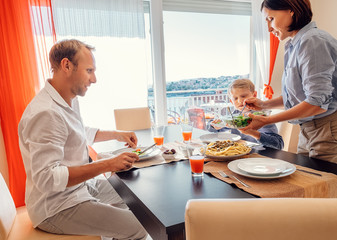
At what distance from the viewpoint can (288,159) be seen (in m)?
1.29

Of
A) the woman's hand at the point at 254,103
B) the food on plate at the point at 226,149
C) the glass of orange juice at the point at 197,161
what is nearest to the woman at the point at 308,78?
the food on plate at the point at 226,149

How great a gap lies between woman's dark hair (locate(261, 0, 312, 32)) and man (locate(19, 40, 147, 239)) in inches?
41.2

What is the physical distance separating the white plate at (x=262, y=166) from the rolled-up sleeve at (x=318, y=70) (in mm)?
402

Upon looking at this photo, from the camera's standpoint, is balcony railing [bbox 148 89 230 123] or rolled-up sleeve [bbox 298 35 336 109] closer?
rolled-up sleeve [bbox 298 35 336 109]

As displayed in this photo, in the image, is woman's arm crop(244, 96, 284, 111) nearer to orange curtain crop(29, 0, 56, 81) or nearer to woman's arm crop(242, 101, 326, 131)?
woman's arm crop(242, 101, 326, 131)

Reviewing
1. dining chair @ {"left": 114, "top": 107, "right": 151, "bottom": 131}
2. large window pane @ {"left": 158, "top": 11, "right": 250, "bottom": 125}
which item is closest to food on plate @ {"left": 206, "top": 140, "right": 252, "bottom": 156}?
dining chair @ {"left": 114, "top": 107, "right": 151, "bottom": 131}

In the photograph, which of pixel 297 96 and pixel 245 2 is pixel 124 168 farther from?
pixel 245 2

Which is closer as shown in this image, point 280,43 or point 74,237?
point 74,237

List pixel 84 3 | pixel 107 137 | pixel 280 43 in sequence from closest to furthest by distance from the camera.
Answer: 1. pixel 107 137
2. pixel 84 3
3. pixel 280 43

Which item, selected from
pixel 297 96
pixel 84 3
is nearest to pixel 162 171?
pixel 297 96

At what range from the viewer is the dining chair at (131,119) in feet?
8.93

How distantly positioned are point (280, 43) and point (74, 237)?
13.2ft

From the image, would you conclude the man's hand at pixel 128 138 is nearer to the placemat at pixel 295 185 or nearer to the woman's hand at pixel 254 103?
the placemat at pixel 295 185

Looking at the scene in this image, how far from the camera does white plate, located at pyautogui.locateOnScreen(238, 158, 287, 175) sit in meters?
1.06
